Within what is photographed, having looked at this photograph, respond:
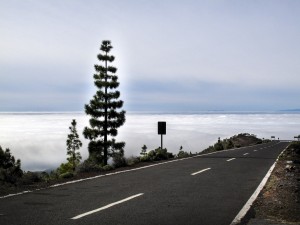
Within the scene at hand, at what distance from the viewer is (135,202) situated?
8977mm

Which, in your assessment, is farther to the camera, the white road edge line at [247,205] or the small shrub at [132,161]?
the small shrub at [132,161]

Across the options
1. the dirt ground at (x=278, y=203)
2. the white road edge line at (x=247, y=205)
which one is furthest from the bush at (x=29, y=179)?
the dirt ground at (x=278, y=203)

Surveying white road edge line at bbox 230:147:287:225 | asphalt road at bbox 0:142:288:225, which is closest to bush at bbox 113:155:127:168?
asphalt road at bbox 0:142:288:225

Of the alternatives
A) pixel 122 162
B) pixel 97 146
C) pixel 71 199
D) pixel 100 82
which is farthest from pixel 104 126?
pixel 71 199

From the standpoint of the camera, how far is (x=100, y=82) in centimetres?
4334

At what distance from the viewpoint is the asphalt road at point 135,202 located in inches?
287

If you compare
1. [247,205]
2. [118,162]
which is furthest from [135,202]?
[118,162]

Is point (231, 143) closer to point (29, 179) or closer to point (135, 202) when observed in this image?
point (29, 179)

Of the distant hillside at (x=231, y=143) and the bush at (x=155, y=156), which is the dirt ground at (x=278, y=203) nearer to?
the bush at (x=155, y=156)

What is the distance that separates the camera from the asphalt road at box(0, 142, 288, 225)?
7.29 m

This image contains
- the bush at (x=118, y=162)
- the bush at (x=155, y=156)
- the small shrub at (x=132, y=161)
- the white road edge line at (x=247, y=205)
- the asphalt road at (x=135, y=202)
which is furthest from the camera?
the bush at (x=155, y=156)

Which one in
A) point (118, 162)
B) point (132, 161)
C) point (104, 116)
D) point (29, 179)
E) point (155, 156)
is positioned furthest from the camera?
point (104, 116)

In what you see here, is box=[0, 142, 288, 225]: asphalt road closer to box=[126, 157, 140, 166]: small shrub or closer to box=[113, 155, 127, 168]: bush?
box=[113, 155, 127, 168]: bush

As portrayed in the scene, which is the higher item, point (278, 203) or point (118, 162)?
point (278, 203)
